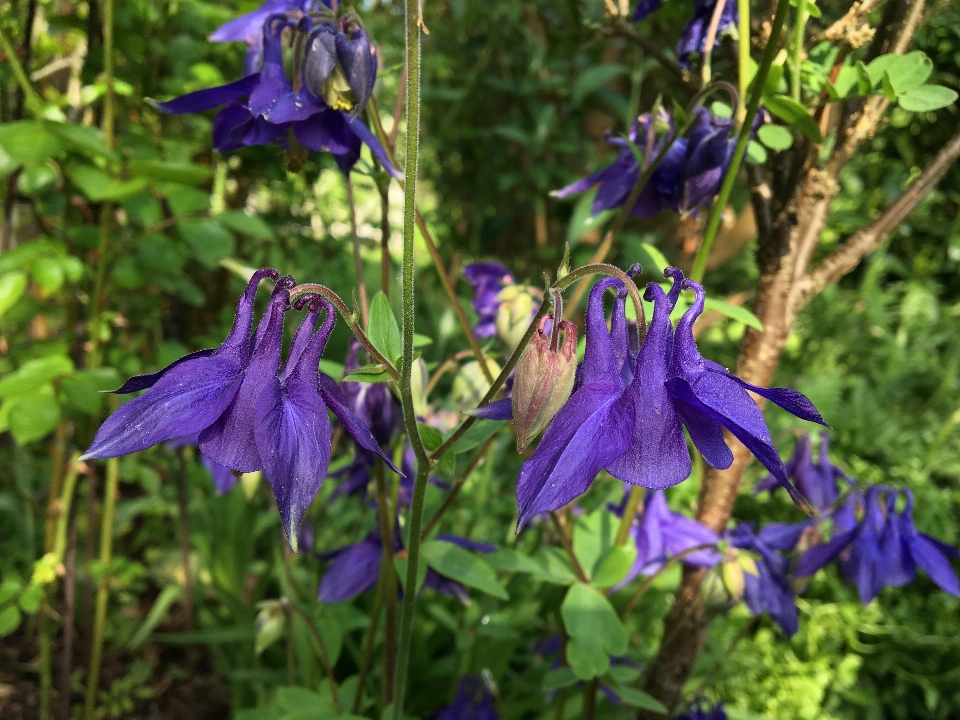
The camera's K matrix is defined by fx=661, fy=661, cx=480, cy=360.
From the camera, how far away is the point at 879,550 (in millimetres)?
1099

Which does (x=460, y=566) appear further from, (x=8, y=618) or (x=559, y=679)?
(x=8, y=618)

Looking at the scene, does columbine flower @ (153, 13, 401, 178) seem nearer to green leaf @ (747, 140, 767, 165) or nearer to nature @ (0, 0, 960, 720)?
nature @ (0, 0, 960, 720)

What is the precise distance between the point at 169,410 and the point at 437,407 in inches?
58.2

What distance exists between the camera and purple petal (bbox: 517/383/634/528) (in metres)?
0.47

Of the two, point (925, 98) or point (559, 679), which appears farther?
point (559, 679)

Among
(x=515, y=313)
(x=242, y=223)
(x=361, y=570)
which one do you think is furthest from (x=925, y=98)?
(x=242, y=223)

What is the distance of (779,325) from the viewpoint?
99cm

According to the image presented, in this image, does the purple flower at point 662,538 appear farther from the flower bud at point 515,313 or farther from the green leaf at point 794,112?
the green leaf at point 794,112

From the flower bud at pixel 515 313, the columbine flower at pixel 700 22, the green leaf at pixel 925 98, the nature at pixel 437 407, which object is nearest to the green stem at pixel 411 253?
the nature at pixel 437 407

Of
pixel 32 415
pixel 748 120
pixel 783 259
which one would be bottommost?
pixel 32 415

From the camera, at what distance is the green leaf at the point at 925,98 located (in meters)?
0.76

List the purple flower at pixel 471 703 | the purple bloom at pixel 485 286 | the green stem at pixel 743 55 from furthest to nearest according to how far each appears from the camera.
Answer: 1. the purple bloom at pixel 485 286
2. the purple flower at pixel 471 703
3. the green stem at pixel 743 55

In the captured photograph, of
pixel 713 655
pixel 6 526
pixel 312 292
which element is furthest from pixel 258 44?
pixel 6 526

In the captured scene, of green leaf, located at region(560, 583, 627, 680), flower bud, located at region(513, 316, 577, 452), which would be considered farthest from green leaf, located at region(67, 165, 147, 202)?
green leaf, located at region(560, 583, 627, 680)
